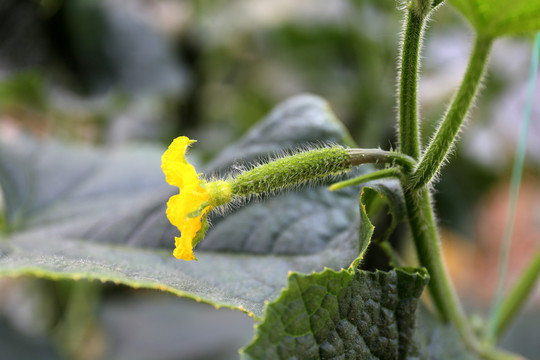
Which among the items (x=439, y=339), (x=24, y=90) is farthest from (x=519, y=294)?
(x=24, y=90)

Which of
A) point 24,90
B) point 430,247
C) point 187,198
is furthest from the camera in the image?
point 24,90

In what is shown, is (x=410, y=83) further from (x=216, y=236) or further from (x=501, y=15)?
(x=216, y=236)

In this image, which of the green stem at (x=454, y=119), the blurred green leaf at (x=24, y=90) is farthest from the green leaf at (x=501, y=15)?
the blurred green leaf at (x=24, y=90)

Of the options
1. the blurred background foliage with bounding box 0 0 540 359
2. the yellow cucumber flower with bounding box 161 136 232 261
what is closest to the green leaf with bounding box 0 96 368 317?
the yellow cucumber flower with bounding box 161 136 232 261

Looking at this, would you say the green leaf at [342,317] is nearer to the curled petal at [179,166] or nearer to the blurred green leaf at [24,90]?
the curled petal at [179,166]

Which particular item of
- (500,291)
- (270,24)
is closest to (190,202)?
(500,291)

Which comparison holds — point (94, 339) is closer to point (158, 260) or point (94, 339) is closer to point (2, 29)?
point (2, 29)
